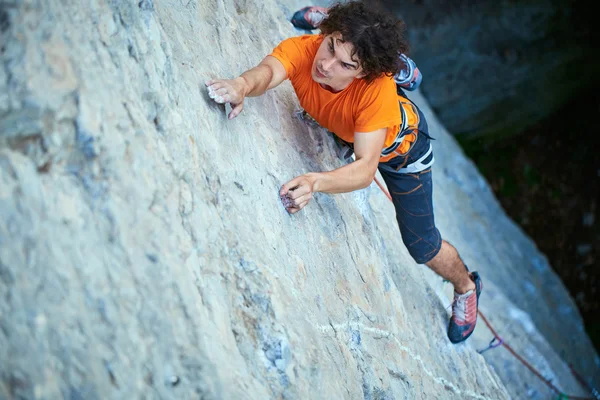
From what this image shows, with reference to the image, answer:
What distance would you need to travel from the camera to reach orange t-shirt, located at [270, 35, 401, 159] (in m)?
2.36

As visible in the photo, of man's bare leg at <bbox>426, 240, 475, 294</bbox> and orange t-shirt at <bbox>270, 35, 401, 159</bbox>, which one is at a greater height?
orange t-shirt at <bbox>270, 35, 401, 159</bbox>

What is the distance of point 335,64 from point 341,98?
227 mm

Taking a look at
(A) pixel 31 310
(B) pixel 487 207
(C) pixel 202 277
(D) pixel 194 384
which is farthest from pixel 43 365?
(B) pixel 487 207

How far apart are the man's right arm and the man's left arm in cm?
34

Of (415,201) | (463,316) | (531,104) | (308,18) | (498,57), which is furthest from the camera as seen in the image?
(531,104)

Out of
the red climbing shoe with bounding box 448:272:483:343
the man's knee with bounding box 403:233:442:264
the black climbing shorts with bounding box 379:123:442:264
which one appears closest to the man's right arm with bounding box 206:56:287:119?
the black climbing shorts with bounding box 379:123:442:264

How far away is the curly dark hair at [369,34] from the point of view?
2.21 meters

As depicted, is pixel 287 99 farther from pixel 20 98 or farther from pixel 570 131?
pixel 570 131

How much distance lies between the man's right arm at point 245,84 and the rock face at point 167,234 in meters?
0.05

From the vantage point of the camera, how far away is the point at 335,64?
2.28m

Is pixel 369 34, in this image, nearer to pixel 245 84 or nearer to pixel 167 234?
pixel 245 84

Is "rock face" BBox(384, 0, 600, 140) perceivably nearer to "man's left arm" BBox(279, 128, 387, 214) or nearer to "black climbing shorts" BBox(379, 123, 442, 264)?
"black climbing shorts" BBox(379, 123, 442, 264)

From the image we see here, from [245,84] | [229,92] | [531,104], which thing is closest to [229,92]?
[229,92]

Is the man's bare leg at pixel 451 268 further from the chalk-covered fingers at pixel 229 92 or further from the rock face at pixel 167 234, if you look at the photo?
the chalk-covered fingers at pixel 229 92
